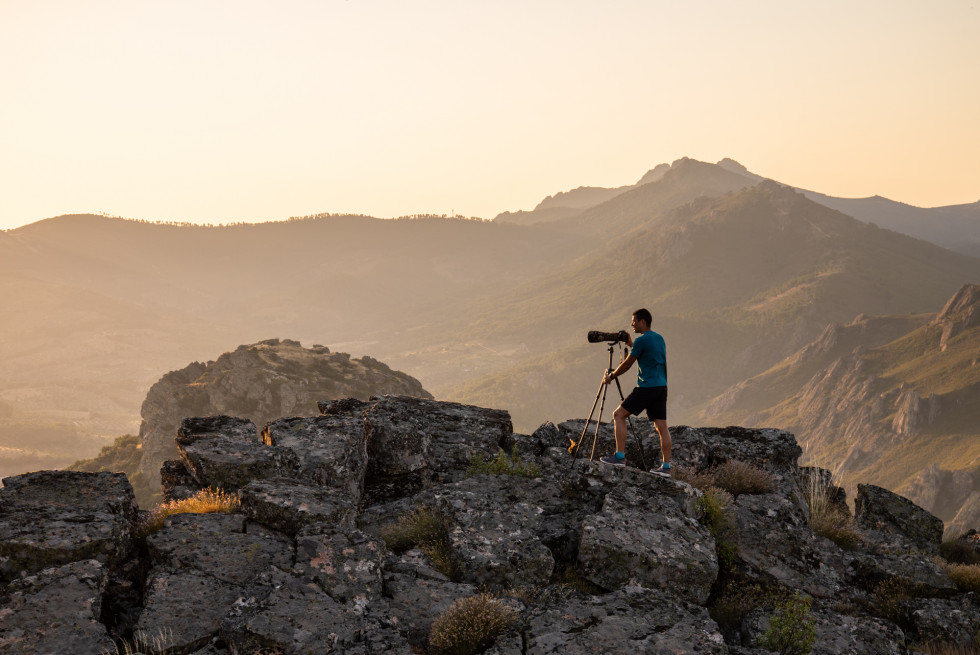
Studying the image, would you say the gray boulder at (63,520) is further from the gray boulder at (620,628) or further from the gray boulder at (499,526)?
the gray boulder at (620,628)

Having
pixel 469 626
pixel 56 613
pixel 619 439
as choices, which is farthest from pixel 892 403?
pixel 56 613

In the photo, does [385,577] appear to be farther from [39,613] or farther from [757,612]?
[757,612]

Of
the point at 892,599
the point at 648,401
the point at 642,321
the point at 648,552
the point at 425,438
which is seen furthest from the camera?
the point at 425,438

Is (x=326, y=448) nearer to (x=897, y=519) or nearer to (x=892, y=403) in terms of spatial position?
(x=897, y=519)

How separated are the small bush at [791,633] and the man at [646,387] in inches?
107

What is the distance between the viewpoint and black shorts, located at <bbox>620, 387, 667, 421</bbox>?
10734mm

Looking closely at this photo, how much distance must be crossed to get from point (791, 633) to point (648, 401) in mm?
3806

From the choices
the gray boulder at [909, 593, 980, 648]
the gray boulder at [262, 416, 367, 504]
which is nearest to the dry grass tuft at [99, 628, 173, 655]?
the gray boulder at [262, 416, 367, 504]

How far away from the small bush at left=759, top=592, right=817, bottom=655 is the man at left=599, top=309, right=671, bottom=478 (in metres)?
2.72

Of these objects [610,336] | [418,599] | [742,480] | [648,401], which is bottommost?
[418,599]

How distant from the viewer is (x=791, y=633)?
27.5 feet

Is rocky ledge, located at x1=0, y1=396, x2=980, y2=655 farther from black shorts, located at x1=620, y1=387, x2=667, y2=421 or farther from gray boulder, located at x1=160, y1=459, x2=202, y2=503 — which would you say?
black shorts, located at x1=620, y1=387, x2=667, y2=421

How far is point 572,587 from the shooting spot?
898 cm

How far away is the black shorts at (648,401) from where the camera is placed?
423 inches
